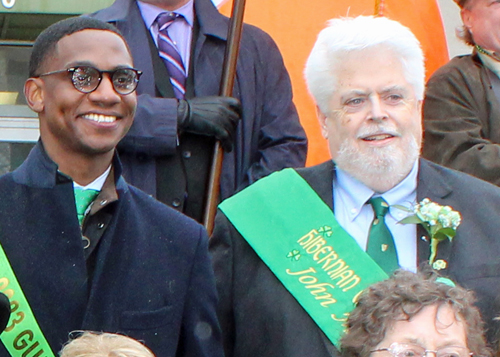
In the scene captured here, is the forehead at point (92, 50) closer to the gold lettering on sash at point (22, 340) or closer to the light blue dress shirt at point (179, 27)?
the gold lettering on sash at point (22, 340)

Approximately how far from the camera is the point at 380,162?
340cm

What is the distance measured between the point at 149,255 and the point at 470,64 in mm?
1810

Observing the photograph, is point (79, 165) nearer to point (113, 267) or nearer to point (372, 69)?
point (113, 267)

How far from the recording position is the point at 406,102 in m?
3.44

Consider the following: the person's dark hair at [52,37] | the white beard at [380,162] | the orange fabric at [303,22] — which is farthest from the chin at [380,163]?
the orange fabric at [303,22]

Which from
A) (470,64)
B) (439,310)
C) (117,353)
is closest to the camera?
(117,353)

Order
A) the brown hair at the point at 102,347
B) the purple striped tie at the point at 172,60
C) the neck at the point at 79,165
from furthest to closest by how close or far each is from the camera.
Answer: the purple striped tie at the point at 172,60 → the neck at the point at 79,165 → the brown hair at the point at 102,347

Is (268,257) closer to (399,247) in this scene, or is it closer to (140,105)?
(399,247)

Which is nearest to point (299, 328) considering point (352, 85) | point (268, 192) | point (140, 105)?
A: point (268, 192)

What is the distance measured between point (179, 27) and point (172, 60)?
0.49 ft

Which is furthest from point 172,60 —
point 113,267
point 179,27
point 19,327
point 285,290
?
point 19,327

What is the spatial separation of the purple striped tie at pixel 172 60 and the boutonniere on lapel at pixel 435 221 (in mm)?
1078

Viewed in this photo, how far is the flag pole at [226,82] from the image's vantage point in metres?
3.91

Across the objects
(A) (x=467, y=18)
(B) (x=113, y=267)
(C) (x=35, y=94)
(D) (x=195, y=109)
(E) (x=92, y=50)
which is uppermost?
(E) (x=92, y=50)
